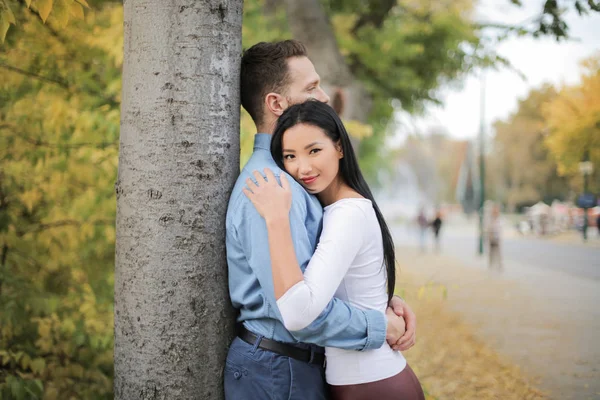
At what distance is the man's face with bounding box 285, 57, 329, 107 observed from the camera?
2258mm

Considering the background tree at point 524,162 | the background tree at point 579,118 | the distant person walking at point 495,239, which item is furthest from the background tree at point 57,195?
the background tree at point 524,162

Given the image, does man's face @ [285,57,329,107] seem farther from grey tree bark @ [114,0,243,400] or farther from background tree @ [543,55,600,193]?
background tree @ [543,55,600,193]

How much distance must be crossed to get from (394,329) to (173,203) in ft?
3.08

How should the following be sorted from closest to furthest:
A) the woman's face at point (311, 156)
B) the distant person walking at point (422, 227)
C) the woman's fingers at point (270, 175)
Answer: the woman's fingers at point (270, 175)
the woman's face at point (311, 156)
the distant person walking at point (422, 227)

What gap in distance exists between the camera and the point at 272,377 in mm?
1931

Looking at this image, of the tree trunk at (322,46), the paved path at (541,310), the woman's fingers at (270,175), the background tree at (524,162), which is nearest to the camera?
the woman's fingers at (270,175)

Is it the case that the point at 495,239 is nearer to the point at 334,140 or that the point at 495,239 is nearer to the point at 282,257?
the point at 334,140

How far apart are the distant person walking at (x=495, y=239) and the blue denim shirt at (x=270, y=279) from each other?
13407 mm

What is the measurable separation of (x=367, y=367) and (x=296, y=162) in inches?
30.8

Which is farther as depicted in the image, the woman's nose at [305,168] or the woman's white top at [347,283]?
the woman's nose at [305,168]

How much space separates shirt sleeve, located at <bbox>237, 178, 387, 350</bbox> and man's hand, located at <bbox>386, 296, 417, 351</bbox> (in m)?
0.16

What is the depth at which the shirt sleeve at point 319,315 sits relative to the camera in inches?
71.8

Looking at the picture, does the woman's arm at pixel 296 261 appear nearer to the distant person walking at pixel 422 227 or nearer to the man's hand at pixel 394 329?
the man's hand at pixel 394 329

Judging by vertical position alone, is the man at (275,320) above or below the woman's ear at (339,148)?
below
